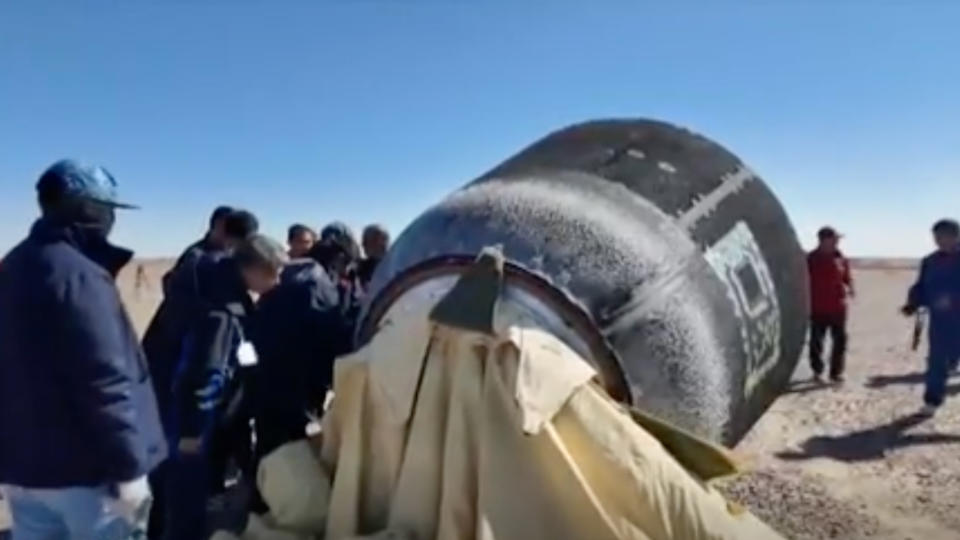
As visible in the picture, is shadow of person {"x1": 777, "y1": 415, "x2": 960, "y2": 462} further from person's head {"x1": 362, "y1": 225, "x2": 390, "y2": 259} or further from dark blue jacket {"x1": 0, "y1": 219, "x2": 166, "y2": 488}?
dark blue jacket {"x1": 0, "y1": 219, "x2": 166, "y2": 488}

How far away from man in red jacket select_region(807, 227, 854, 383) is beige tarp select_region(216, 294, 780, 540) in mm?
7616

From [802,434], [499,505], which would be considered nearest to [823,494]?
[802,434]

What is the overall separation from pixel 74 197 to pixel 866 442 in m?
6.17

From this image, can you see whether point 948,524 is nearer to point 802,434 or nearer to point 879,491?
point 879,491

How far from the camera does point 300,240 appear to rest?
7.18 meters

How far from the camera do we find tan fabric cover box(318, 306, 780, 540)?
12.0 feet

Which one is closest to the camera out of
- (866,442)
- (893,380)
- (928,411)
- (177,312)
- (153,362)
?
(177,312)

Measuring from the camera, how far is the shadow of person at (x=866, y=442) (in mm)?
7879

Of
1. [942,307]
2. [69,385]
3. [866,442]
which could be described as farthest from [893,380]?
[69,385]

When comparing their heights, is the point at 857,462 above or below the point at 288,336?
below

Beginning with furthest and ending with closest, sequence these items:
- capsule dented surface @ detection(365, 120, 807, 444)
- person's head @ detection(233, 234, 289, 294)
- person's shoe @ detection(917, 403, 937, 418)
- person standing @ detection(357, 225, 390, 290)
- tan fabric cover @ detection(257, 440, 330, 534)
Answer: person's shoe @ detection(917, 403, 937, 418) → person standing @ detection(357, 225, 390, 290) → person's head @ detection(233, 234, 289, 294) → capsule dented surface @ detection(365, 120, 807, 444) → tan fabric cover @ detection(257, 440, 330, 534)

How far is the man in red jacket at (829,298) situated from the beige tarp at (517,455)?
7.62m

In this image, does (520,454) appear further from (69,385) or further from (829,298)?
(829,298)

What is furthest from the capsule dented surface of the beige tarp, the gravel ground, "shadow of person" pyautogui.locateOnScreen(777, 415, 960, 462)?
"shadow of person" pyautogui.locateOnScreen(777, 415, 960, 462)
